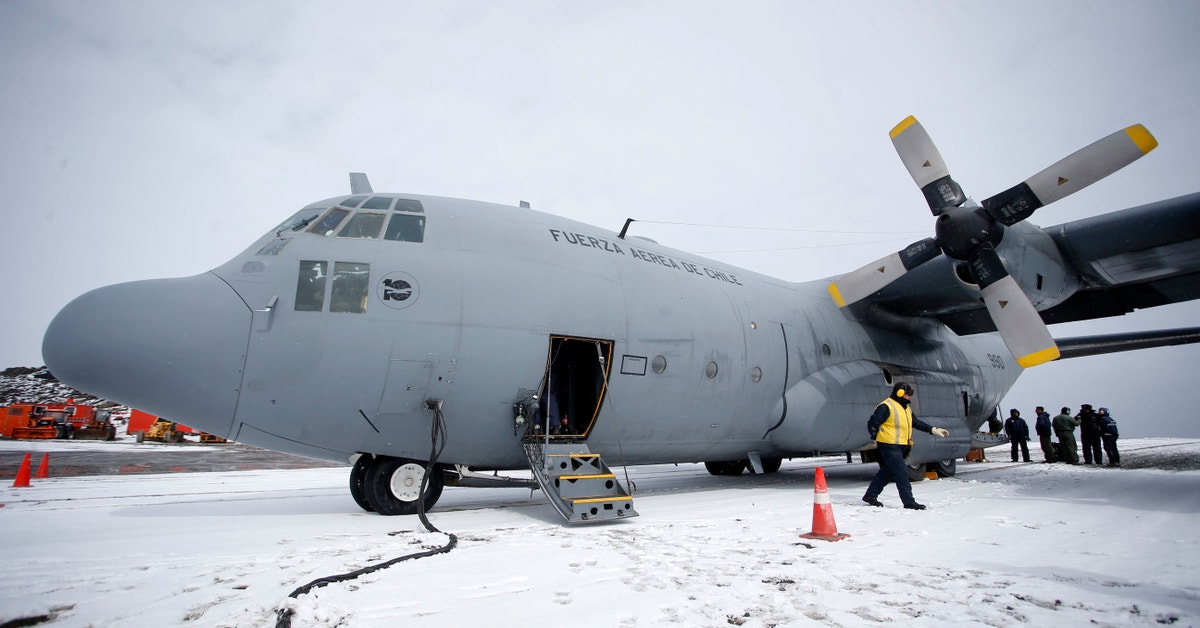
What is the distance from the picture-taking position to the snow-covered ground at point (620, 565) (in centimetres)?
305

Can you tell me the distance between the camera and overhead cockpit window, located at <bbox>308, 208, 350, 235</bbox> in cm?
644

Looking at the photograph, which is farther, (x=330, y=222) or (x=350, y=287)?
(x=330, y=222)

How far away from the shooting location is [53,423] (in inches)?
1147

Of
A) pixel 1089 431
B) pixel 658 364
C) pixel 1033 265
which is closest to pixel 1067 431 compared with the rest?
pixel 1089 431

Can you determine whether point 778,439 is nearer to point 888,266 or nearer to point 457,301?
point 888,266

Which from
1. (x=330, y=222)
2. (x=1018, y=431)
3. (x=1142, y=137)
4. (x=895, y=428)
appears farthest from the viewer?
(x=1018, y=431)

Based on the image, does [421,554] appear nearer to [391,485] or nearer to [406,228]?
[391,485]

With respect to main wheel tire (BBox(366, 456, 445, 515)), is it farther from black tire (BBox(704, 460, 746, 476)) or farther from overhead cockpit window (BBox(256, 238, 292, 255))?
black tire (BBox(704, 460, 746, 476))

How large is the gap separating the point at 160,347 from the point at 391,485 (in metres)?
2.50

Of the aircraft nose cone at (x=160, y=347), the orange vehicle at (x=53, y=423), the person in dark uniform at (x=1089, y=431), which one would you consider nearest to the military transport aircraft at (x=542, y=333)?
the aircraft nose cone at (x=160, y=347)

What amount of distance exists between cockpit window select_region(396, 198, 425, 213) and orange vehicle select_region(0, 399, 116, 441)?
32.3 meters

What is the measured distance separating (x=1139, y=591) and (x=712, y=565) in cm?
240

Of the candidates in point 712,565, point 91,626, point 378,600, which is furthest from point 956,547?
point 91,626

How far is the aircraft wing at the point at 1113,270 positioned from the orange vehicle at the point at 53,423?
118 ft
